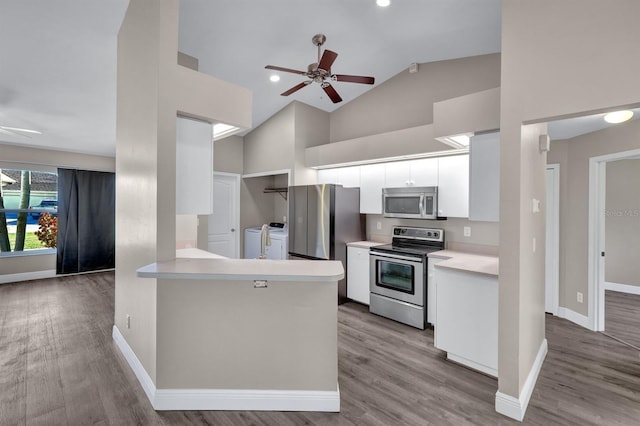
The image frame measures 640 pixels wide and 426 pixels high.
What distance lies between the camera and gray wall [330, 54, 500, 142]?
3.69 m

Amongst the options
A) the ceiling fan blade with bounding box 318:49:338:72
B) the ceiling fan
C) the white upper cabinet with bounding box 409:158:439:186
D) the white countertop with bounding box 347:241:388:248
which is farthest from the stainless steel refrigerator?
the ceiling fan blade with bounding box 318:49:338:72

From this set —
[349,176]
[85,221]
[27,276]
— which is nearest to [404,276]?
[349,176]

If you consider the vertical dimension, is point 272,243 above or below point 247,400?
above

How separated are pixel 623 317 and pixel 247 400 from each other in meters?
4.61

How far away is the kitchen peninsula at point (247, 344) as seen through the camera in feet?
6.73

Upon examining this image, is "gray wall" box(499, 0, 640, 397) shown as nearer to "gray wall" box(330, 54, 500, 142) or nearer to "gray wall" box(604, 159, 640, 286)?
"gray wall" box(330, 54, 500, 142)

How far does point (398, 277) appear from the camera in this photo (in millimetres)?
3623

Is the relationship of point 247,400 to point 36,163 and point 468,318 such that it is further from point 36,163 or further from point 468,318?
point 36,163

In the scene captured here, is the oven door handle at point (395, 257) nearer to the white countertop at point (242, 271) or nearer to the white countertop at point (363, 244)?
the white countertop at point (363, 244)

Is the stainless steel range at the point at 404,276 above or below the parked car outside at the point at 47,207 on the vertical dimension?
below

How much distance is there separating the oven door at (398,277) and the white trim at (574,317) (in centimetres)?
189

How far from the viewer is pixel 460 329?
2611 millimetres

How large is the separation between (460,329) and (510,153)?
1.54 metres

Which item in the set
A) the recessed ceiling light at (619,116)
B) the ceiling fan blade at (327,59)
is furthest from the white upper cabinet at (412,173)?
the ceiling fan blade at (327,59)
